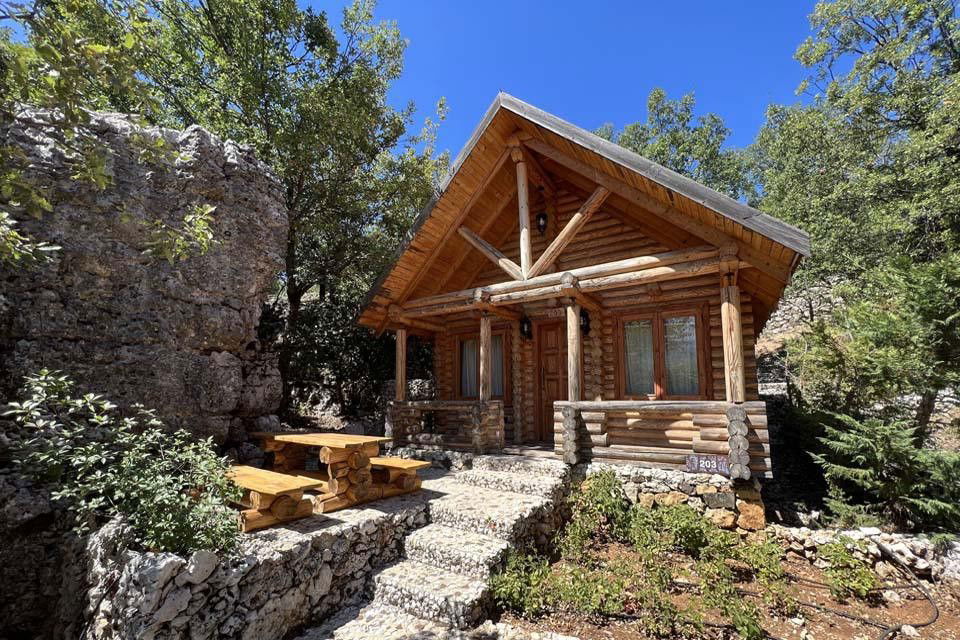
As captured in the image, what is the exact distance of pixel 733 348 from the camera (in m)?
6.47

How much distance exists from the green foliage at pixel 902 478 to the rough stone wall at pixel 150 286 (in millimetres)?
10259

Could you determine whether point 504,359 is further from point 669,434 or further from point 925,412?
point 925,412

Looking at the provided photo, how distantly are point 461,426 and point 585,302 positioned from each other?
162 inches

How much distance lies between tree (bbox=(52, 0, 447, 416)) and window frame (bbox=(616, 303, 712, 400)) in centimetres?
895

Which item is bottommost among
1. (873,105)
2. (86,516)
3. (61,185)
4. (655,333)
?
(86,516)

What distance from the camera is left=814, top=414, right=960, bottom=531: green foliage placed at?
18.8 feet

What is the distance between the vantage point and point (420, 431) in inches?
380

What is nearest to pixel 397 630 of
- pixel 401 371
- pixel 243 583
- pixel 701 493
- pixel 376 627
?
pixel 376 627

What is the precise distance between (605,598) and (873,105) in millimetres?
19362

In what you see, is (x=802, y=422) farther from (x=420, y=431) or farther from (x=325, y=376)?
(x=325, y=376)

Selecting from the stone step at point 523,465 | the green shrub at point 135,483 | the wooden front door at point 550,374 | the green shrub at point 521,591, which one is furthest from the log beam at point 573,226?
the green shrub at point 135,483

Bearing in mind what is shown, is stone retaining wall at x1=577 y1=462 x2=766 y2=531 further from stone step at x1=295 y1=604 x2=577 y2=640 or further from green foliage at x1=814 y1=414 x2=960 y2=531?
stone step at x1=295 y1=604 x2=577 y2=640

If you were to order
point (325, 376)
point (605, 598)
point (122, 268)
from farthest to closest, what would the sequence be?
point (325, 376), point (122, 268), point (605, 598)

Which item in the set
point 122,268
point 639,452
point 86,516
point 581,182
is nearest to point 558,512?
point 639,452
